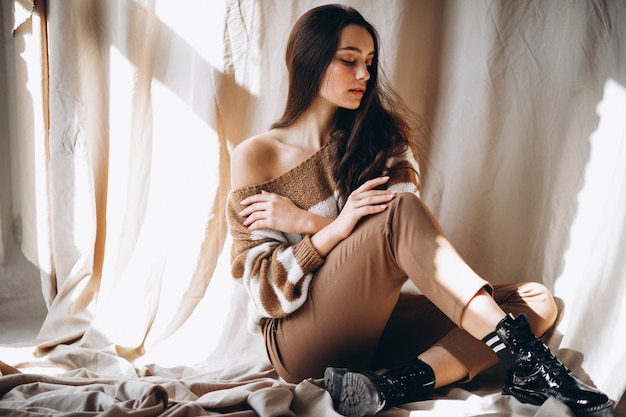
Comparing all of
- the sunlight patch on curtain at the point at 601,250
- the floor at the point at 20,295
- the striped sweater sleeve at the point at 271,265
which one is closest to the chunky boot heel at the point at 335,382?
the striped sweater sleeve at the point at 271,265

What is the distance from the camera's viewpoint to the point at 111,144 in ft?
6.68

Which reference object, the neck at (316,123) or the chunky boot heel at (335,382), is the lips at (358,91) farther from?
the chunky boot heel at (335,382)

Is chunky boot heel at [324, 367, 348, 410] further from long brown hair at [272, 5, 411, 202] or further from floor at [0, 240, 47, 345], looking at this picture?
floor at [0, 240, 47, 345]

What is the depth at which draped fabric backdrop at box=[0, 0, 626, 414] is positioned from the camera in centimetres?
168

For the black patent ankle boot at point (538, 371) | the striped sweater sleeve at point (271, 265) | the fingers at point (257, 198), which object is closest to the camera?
the black patent ankle boot at point (538, 371)

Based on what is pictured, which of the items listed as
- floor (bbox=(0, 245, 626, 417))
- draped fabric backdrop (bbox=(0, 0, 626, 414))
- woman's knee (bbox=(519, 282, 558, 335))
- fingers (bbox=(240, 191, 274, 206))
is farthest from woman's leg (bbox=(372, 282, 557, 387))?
floor (bbox=(0, 245, 626, 417))

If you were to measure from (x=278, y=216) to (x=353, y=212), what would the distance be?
0.21 metres

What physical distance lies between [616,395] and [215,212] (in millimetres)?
1153

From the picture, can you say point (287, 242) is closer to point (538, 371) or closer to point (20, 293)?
point (538, 371)

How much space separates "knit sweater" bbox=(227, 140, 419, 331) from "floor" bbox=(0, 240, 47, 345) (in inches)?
37.0

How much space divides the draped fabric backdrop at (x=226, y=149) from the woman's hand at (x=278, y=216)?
15.7 inches

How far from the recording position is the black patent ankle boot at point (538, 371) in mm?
1246

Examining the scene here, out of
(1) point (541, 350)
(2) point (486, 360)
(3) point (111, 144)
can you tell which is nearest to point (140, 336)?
(3) point (111, 144)

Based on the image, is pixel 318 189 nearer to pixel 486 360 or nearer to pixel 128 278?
pixel 486 360
